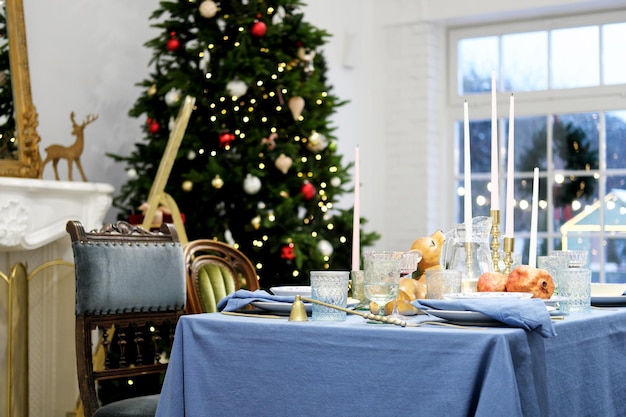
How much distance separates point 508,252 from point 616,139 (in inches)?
Result: 155

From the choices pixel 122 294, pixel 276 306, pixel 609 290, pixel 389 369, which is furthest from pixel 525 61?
pixel 389 369

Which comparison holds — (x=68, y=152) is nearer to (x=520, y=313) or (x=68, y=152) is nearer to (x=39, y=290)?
(x=39, y=290)

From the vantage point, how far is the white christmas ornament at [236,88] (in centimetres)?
438

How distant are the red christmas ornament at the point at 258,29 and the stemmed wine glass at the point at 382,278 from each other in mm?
2769

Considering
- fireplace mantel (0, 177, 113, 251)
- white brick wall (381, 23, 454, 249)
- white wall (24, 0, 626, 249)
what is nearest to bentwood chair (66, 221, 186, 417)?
fireplace mantel (0, 177, 113, 251)

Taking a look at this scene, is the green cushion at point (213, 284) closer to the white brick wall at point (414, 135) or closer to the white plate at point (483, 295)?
the white plate at point (483, 295)

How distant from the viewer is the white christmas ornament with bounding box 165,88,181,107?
4.45m

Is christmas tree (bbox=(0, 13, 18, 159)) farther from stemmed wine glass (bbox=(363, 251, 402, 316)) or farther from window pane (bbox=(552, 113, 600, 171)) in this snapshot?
window pane (bbox=(552, 113, 600, 171))

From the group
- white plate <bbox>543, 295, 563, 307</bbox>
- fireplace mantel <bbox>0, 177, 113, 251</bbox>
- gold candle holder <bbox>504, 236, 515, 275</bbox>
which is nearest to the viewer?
white plate <bbox>543, 295, 563, 307</bbox>

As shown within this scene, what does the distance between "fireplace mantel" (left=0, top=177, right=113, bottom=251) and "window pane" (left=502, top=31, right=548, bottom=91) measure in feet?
9.75

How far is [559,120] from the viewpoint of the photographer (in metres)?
6.10

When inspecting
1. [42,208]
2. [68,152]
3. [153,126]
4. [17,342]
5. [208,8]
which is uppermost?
[208,8]

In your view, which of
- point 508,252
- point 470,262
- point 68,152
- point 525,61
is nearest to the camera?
point 470,262

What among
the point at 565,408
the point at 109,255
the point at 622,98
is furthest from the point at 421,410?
the point at 622,98
